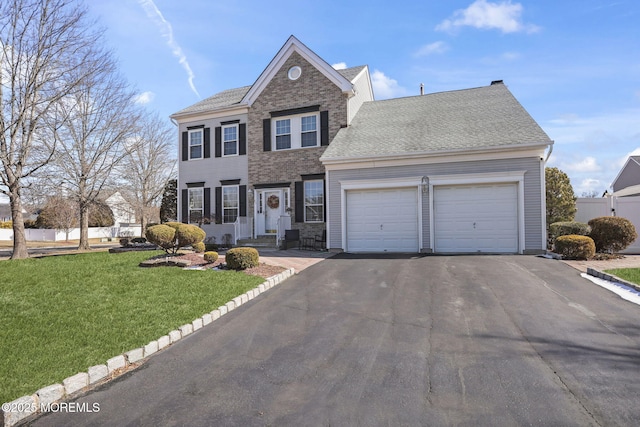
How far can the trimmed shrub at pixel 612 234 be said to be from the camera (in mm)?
11156

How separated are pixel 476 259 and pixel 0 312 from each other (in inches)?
437

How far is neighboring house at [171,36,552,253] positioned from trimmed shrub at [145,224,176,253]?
5.83m

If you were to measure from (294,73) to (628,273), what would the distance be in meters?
14.3

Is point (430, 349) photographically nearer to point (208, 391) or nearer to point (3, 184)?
point (208, 391)

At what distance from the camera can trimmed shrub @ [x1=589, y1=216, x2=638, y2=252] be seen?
11156mm

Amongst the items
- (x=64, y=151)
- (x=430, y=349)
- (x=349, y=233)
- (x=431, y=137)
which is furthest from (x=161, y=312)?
(x=64, y=151)

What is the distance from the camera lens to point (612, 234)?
11.2 m

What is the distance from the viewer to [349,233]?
46.4 ft

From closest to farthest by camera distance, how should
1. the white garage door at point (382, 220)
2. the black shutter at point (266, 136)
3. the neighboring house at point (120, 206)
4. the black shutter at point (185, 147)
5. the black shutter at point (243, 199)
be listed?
1. the white garage door at point (382, 220)
2. the black shutter at point (266, 136)
3. the black shutter at point (243, 199)
4. the black shutter at point (185, 147)
5. the neighboring house at point (120, 206)

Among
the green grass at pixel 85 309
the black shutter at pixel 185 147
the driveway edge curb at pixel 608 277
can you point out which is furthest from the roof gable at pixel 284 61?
the driveway edge curb at pixel 608 277

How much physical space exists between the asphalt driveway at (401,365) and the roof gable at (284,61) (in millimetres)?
11254

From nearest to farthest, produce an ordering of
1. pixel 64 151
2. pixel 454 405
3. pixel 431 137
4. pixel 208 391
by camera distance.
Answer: pixel 454 405 → pixel 208 391 → pixel 431 137 → pixel 64 151

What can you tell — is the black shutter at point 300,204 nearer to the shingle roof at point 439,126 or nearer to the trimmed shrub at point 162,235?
the shingle roof at point 439,126

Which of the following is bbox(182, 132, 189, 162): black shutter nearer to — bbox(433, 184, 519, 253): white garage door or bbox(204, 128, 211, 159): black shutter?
bbox(204, 128, 211, 159): black shutter
